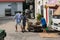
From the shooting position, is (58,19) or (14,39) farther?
(58,19)

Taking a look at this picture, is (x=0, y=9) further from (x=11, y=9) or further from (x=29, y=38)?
(x=29, y=38)

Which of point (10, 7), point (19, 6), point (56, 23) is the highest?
point (19, 6)

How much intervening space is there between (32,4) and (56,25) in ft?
109

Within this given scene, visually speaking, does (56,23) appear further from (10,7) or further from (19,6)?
(10,7)

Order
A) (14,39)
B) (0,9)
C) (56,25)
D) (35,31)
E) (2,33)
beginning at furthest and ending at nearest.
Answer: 1. (0,9)
2. (35,31)
3. (56,25)
4. (14,39)
5. (2,33)

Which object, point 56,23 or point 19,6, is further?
point 19,6

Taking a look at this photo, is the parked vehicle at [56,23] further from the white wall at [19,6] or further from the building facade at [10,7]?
the building facade at [10,7]

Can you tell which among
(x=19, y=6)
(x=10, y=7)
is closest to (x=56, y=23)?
(x=19, y=6)

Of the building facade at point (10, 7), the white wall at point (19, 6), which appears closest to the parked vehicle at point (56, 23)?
the white wall at point (19, 6)

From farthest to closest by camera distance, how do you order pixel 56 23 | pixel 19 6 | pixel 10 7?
pixel 10 7, pixel 19 6, pixel 56 23

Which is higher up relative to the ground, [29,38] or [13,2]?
[13,2]

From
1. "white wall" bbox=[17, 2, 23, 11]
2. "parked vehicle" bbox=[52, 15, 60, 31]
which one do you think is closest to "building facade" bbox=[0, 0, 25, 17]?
"white wall" bbox=[17, 2, 23, 11]

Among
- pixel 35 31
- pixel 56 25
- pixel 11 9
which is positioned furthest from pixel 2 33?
pixel 11 9

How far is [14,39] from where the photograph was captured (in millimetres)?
16156
